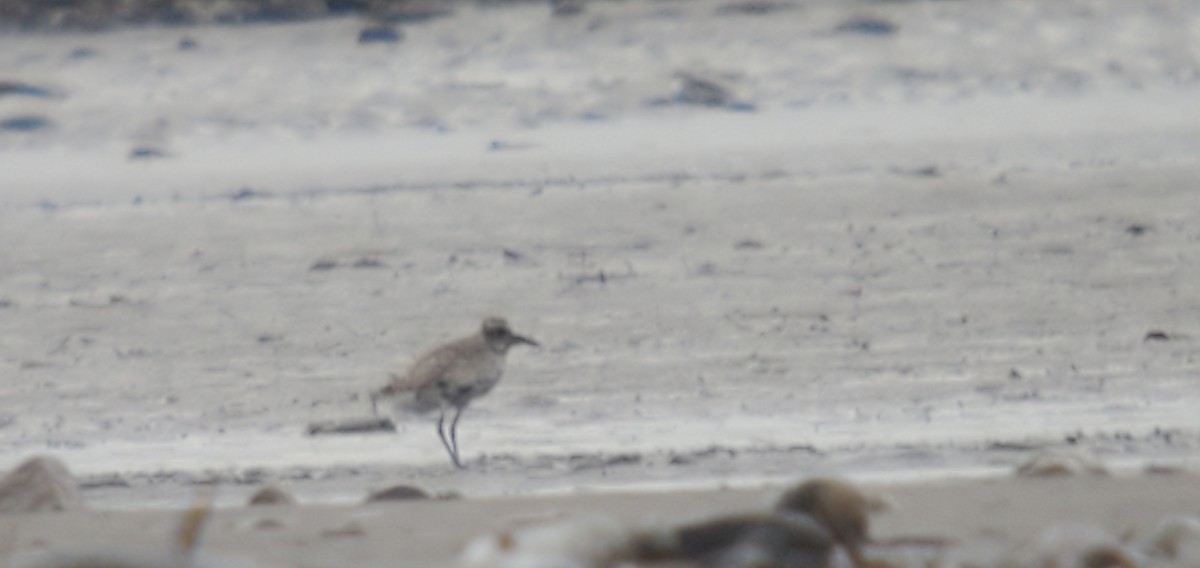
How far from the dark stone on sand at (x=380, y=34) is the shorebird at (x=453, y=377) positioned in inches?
331

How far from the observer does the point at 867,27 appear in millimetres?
14445

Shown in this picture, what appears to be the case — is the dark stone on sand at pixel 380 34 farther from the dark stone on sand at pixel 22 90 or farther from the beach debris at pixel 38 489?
the beach debris at pixel 38 489

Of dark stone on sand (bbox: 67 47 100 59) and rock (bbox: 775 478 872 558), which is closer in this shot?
rock (bbox: 775 478 872 558)

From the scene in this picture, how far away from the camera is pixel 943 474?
5176 millimetres

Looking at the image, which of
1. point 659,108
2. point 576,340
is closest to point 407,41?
point 659,108

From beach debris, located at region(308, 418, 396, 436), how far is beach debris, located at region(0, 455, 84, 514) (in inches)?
73.7

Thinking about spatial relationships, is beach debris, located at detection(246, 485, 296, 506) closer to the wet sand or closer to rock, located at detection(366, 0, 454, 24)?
the wet sand

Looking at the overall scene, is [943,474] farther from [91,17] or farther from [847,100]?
[91,17]

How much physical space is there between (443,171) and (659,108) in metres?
1.90

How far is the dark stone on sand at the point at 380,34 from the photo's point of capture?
49.4 feet

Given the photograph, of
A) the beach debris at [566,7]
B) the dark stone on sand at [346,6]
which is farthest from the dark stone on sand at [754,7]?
the dark stone on sand at [346,6]

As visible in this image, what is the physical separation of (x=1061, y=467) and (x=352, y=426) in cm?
301

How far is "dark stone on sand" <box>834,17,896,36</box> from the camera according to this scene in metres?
14.4

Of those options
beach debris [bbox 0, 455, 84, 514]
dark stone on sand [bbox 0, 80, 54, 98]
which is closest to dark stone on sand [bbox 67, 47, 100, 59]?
dark stone on sand [bbox 0, 80, 54, 98]
